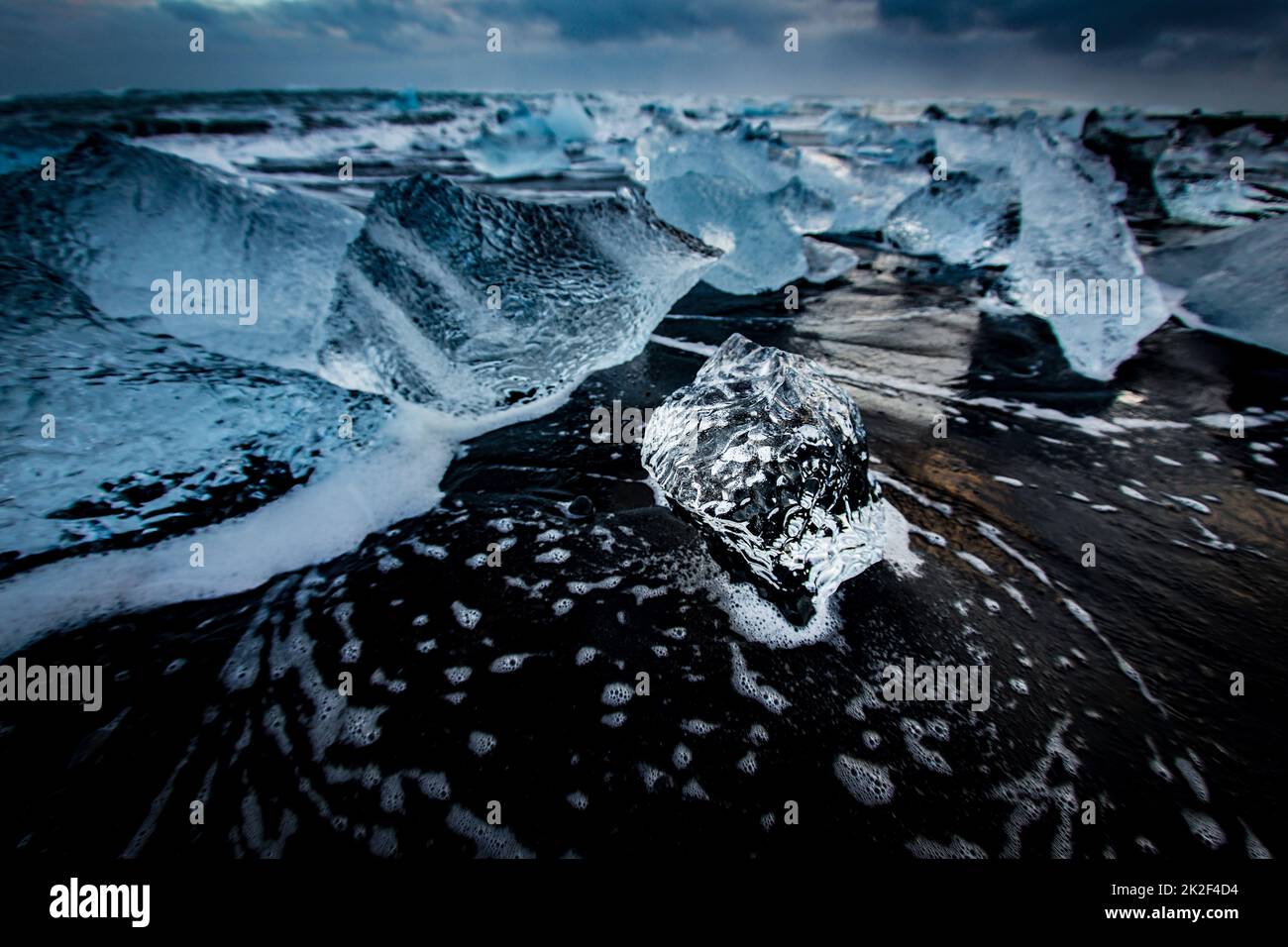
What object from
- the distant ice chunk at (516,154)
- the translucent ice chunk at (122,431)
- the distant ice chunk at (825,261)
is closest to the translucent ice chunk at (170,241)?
the translucent ice chunk at (122,431)

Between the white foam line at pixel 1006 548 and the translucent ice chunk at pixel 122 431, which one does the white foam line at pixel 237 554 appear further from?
the white foam line at pixel 1006 548

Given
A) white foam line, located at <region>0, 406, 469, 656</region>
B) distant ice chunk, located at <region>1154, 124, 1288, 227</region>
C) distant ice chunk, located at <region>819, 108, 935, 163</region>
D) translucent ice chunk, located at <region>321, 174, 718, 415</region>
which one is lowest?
white foam line, located at <region>0, 406, 469, 656</region>

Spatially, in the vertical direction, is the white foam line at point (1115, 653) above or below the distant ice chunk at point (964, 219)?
below

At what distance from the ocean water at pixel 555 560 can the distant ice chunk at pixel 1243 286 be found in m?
0.03

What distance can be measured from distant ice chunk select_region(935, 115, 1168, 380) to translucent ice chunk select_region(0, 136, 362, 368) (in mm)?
4927

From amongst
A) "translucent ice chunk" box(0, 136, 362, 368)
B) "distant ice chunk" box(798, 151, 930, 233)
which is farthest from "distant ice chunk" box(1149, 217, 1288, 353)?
"translucent ice chunk" box(0, 136, 362, 368)

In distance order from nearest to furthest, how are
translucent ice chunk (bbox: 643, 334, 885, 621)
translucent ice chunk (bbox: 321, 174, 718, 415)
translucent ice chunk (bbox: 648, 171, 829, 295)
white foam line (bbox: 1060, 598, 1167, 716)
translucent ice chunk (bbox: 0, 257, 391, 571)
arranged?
white foam line (bbox: 1060, 598, 1167, 716), translucent ice chunk (bbox: 643, 334, 885, 621), translucent ice chunk (bbox: 0, 257, 391, 571), translucent ice chunk (bbox: 321, 174, 718, 415), translucent ice chunk (bbox: 648, 171, 829, 295)

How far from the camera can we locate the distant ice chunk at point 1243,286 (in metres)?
3.61

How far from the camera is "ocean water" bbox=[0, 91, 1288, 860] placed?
4.24ft

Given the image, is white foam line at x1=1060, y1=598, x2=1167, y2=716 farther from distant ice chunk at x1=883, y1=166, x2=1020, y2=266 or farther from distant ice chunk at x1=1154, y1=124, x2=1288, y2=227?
distant ice chunk at x1=1154, y1=124, x2=1288, y2=227

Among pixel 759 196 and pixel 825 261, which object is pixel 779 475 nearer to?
pixel 759 196

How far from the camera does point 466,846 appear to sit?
1.19m

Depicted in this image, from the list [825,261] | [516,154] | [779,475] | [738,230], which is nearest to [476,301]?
[779,475]
